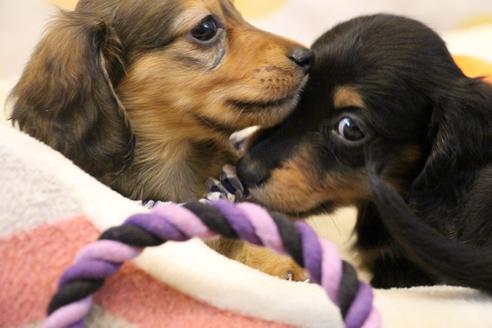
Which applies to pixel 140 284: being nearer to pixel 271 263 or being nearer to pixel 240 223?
pixel 240 223

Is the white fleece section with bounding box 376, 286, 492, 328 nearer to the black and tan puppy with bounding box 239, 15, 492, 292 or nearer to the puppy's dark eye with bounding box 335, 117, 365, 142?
the black and tan puppy with bounding box 239, 15, 492, 292

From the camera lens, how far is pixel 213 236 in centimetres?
70

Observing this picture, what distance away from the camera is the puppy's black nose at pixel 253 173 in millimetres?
1265

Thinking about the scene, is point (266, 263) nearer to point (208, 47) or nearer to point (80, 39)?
point (208, 47)

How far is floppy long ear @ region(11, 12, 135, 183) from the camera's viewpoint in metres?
1.26

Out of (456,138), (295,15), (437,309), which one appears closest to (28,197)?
(437,309)

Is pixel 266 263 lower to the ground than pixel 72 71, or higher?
lower

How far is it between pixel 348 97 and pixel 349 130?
0.21 ft

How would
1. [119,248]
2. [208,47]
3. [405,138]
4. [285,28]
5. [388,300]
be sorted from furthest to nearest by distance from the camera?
1. [285,28]
2. [208,47]
3. [405,138]
4. [388,300]
5. [119,248]

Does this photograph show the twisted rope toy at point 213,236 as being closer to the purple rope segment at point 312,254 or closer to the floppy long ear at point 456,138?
the purple rope segment at point 312,254

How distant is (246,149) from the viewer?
4.53 feet

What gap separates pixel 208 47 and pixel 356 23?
12.5 inches

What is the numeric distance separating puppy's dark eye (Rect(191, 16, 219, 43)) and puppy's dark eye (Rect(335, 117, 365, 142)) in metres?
0.36

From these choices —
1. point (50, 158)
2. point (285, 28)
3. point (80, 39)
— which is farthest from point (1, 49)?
point (50, 158)
